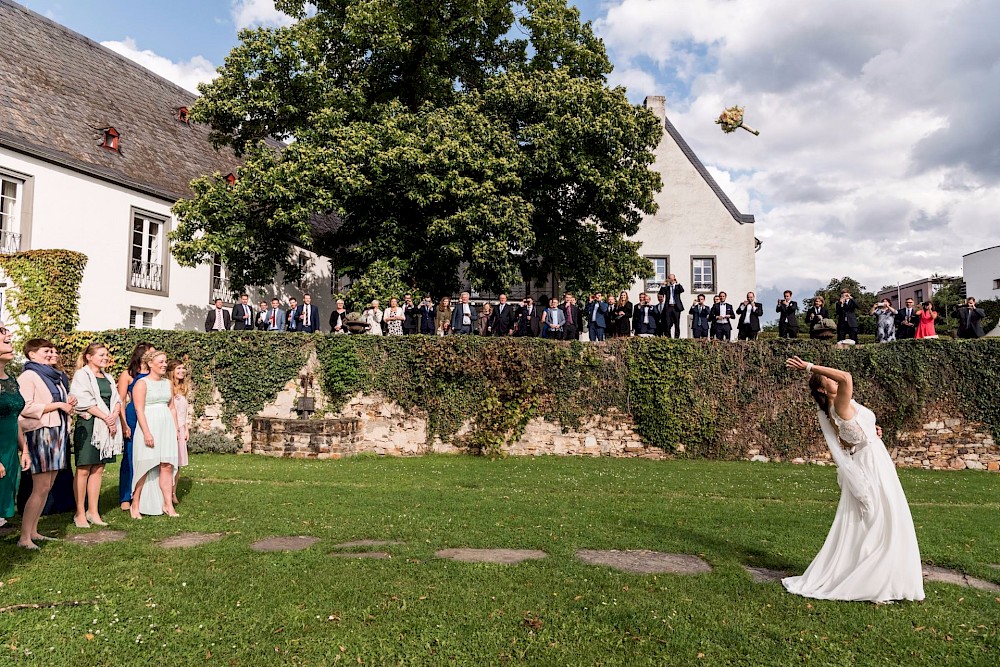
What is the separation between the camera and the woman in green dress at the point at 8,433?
6.15 metres

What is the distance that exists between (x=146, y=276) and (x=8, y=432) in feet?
67.6

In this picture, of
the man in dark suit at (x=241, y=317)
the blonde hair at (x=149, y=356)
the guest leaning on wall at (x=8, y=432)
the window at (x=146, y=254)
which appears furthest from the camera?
the window at (x=146, y=254)

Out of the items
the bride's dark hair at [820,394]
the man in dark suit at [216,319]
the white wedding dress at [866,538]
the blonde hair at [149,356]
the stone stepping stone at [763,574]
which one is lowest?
the stone stepping stone at [763,574]

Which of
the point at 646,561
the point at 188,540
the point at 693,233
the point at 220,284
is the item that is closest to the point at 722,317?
the point at 693,233

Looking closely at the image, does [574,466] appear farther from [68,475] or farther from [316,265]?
[316,265]

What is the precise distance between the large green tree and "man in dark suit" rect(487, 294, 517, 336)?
1316 millimetres

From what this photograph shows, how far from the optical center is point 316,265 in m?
34.1

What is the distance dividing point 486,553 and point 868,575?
3.53m

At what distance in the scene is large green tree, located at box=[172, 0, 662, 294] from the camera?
67.9ft

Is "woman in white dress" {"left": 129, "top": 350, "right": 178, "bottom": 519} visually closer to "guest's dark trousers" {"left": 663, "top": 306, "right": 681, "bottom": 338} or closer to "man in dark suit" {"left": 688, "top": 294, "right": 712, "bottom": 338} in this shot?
"guest's dark trousers" {"left": 663, "top": 306, "right": 681, "bottom": 338}

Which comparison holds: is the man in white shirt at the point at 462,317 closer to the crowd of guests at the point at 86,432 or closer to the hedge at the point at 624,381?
the hedge at the point at 624,381

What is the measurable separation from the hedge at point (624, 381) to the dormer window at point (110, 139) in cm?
981

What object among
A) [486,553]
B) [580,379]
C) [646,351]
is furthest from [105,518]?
[646,351]

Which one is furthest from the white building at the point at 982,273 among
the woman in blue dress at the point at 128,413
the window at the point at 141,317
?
the woman in blue dress at the point at 128,413
